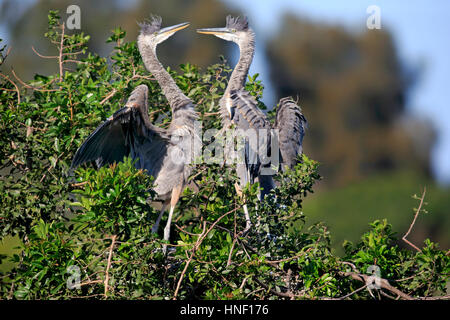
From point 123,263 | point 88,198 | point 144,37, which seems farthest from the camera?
point 144,37

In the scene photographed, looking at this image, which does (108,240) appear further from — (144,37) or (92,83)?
(144,37)

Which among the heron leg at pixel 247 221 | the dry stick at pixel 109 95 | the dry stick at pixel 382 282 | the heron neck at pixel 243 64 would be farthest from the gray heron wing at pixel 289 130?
the dry stick at pixel 382 282

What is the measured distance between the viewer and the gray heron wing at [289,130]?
559 cm

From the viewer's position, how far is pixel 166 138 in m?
5.31

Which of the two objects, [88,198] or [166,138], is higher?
[166,138]

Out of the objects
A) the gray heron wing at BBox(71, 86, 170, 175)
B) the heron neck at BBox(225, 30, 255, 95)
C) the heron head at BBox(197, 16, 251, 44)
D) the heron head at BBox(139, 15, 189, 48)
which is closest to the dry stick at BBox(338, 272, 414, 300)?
the gray heron wing at BBox(71, 86, 170, 175)

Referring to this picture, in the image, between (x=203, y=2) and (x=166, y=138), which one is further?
(x=203, y=2)

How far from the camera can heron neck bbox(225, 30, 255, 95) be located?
6085 millimetres

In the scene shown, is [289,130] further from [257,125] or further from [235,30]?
[235,30]

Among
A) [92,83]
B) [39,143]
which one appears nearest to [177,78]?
[92,83]

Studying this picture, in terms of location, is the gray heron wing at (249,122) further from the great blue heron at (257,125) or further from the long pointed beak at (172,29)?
the long pointed beak at (172,29)

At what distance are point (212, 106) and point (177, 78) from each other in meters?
0.40

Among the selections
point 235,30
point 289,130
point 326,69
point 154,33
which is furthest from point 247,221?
point 326,69

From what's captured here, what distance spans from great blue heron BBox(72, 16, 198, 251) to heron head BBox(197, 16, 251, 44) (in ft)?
2.63
